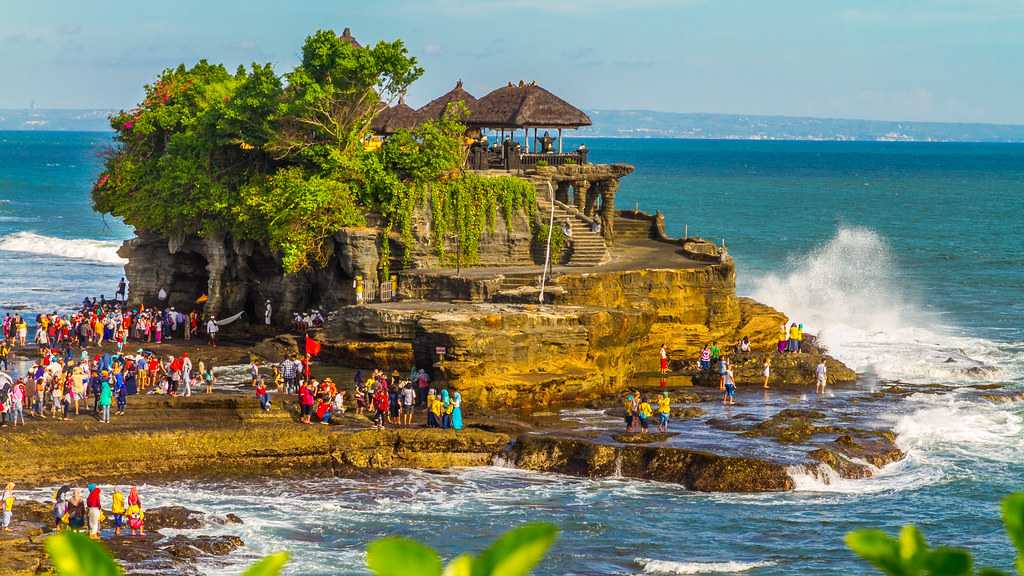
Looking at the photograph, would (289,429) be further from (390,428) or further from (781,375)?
(781,375)

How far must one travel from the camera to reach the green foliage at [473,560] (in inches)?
99.7

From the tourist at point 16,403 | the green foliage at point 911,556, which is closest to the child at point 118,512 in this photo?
the tourist at point 16,403

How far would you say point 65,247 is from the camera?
72875 millimetres

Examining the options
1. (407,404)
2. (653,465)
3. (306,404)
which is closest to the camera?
(653,465)

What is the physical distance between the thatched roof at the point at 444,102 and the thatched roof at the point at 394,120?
1.10 ft

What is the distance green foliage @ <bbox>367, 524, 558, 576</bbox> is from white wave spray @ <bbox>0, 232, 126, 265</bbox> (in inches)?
2680

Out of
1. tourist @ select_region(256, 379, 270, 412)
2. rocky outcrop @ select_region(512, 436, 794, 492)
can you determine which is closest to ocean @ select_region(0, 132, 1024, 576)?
rocky outcrop @ select_region(512, 436, 794, 492)

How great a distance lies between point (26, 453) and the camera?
2519cm

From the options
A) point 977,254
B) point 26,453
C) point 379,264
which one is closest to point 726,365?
point 379,264

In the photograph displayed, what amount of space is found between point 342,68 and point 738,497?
18.3 meters

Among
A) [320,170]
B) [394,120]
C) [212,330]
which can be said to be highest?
[394,120]

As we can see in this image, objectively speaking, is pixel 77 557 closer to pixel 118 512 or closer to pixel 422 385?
pixel 118 512

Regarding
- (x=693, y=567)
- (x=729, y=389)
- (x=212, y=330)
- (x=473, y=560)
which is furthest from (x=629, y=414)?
(x=473, y=560)

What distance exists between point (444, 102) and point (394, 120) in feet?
6.02
